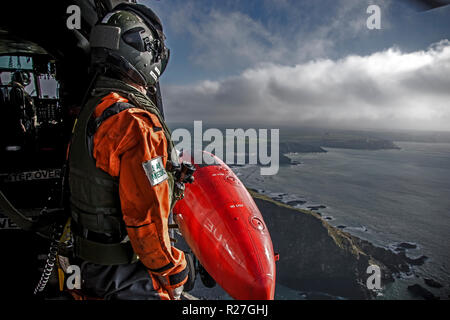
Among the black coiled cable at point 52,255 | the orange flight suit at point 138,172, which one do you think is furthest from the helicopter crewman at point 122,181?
the black coiled cable at point 52,255

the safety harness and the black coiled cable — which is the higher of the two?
the safety harness

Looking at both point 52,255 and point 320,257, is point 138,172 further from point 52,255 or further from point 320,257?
point 320,257

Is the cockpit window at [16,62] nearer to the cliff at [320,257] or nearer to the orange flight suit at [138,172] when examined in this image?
the orange flight suit at [138,172]

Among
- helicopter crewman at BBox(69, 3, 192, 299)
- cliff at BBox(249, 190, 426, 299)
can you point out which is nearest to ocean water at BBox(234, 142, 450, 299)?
cliff at BBox(249, 190, 426, 299)

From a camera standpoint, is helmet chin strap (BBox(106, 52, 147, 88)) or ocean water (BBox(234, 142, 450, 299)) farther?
ocean water (BBox(234, 142, 450, 299))

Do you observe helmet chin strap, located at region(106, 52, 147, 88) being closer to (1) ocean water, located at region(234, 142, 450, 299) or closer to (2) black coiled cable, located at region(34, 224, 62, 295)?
(2) black coiled cable, located at region(34, 224, 62, 295)

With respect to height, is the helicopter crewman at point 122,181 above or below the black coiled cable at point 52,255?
above
